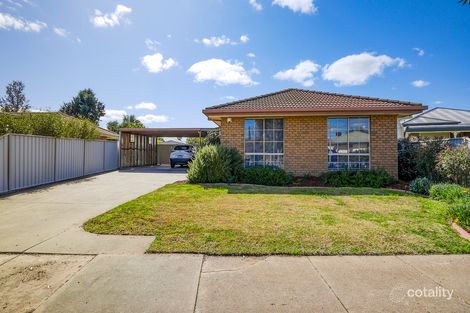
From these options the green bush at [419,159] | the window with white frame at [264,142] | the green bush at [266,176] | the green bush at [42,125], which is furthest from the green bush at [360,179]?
the green bush at [42,125]

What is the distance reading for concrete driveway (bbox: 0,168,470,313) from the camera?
7.97 ft

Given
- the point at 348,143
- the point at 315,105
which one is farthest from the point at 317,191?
the point at 315,105

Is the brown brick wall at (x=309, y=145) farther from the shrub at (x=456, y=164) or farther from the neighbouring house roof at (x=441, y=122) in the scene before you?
the neighbouring house roof at (x=441, y=122)

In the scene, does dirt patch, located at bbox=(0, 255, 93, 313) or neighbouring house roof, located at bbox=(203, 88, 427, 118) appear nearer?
dirt patch, located at bbox=(0, 255, 93, 313)

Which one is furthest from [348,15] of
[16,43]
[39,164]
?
[16,43]

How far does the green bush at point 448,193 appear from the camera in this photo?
648cm

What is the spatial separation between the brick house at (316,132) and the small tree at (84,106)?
38597 millimetres

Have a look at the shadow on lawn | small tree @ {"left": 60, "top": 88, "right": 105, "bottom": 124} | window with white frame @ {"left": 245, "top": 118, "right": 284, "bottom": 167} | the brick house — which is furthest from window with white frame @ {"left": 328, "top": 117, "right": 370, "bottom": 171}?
small tree @ {"left": 60, "top": 88, "right": 105, "bottom": 124}

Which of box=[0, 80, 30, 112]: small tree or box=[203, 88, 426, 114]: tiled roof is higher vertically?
box=[0, 80, 30, 112]: small tree

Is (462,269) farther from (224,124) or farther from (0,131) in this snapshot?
(0,131)

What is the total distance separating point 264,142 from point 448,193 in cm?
649

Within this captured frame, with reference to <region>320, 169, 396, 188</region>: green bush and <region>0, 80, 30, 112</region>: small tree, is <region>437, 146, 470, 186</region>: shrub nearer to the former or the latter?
<region>320, 169, 396, 188</region>: green bush

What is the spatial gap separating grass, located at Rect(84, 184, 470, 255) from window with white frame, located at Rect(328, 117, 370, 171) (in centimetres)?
322

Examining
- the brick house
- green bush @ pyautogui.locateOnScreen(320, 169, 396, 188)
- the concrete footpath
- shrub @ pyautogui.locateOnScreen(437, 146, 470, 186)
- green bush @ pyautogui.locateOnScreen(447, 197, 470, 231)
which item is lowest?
the concrete footpath
